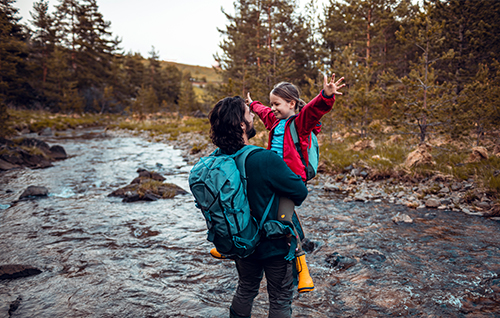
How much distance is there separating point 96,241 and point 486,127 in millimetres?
12398

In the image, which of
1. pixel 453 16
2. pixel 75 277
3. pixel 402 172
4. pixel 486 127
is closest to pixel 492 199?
pixel 402 172

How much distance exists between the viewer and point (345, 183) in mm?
9438

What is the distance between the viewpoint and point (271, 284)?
2.24 metres

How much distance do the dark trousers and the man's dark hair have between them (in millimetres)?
936

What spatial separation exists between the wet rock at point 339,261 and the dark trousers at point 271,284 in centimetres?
249

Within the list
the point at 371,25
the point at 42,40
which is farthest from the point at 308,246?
the point at 42,40

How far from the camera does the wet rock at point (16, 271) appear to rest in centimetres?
404

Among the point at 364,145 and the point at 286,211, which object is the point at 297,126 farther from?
the point at 364,145

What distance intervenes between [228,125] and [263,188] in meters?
0.53

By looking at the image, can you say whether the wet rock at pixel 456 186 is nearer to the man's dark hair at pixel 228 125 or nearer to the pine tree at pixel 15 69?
the man's dark hair at pixel 228 125

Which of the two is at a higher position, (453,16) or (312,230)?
(453,16)

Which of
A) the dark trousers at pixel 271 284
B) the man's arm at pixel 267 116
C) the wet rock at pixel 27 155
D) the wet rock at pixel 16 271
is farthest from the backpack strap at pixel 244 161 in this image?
the wet rock at pixel 27 155

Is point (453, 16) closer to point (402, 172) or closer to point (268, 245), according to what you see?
point (402, 172)

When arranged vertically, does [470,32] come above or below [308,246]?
above
